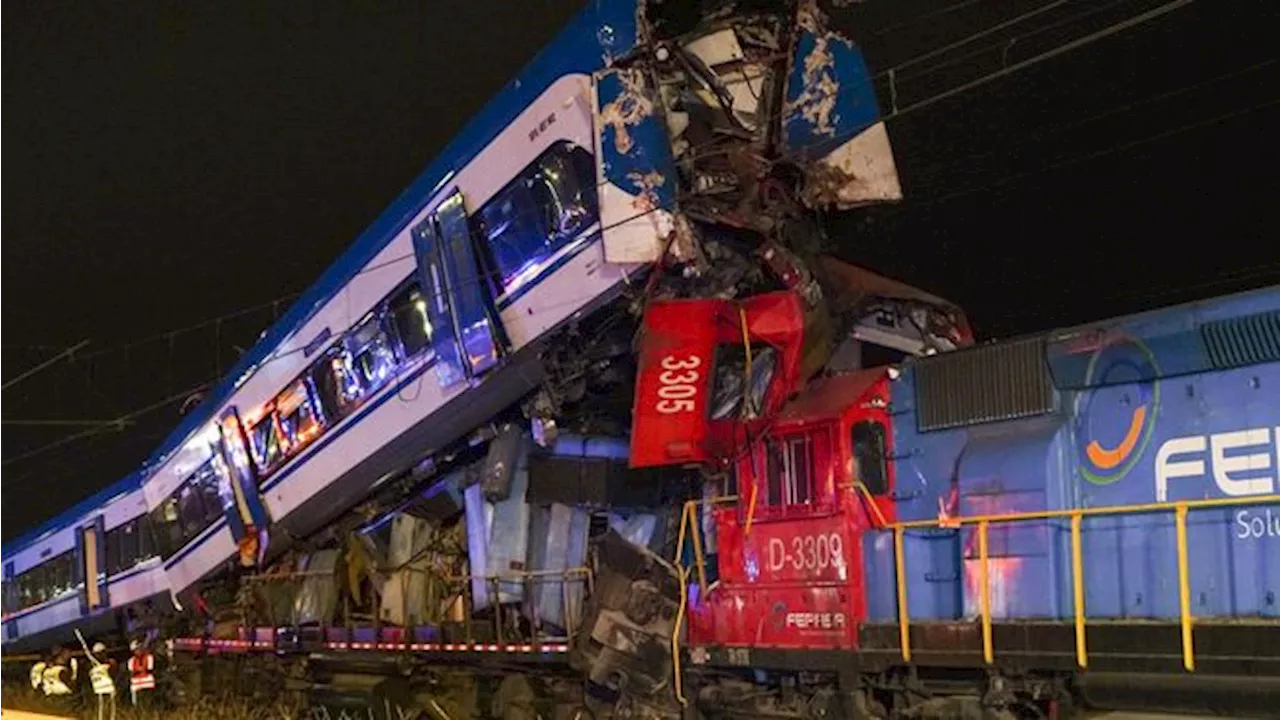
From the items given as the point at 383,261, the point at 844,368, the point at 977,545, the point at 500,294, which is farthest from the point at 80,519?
the point at 977,545

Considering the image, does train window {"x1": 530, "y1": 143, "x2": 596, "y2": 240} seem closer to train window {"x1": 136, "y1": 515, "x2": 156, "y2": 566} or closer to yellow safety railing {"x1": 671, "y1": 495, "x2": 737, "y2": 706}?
yellow safety railing {"x1": 671, "y1": 495, "x2": 737, "y2": 706}

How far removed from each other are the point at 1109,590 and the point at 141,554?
1728cm

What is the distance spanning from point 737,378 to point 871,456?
5.50 feet

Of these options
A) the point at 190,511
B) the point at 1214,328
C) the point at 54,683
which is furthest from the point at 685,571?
the point at 54,683

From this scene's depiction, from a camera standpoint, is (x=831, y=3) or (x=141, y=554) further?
(x=141, y=554)

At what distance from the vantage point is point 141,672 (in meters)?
17.3

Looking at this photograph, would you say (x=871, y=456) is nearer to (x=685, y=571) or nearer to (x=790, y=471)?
(x=790, y=471)

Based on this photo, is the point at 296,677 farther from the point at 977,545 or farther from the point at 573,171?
the point at 977,545

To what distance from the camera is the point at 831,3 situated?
36.2 feet

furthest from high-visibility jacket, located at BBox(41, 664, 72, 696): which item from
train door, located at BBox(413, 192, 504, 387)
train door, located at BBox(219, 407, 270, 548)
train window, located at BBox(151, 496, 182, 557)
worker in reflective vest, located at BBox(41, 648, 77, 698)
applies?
train door, located at BBox(413, 192, 504, 387)

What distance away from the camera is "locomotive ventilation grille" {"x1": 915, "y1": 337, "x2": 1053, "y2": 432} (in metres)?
8.67

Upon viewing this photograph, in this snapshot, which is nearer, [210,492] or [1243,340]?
[1243,340]

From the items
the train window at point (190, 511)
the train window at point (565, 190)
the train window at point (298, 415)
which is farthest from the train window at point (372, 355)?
the train window at point (190, 511)

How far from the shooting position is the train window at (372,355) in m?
13.9
